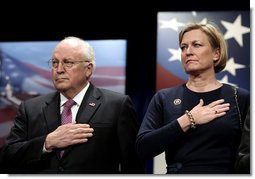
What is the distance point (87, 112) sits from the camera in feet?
6.22

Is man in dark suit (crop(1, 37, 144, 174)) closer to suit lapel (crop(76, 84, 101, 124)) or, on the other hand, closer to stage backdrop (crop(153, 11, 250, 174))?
suit lapel (crop(76, 84, 101, 124))

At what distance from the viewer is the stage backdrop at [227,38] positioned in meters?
2.11

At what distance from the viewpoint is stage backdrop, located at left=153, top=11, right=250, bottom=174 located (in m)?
2.11

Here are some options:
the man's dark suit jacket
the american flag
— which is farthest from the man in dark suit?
the american flag

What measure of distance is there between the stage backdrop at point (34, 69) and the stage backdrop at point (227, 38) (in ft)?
0.75

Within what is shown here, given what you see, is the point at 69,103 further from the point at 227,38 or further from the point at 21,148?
the point at 227,38

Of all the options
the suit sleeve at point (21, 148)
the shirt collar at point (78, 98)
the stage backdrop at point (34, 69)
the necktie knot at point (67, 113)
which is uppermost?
the stage backdrop at point (34, 69)

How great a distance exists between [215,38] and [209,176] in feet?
1.92

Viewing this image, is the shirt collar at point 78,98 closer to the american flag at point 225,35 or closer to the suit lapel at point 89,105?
the suit lapel at point 89,105

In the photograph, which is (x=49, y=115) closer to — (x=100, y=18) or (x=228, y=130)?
(x=100, y=18)

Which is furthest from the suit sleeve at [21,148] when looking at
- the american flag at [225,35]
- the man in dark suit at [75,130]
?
the american flag at [225,35]

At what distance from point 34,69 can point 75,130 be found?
0.62 metres

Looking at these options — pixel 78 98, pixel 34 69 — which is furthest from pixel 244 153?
pixel 34 69

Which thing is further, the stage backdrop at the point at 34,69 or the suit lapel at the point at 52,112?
the stage backdrop at the point at 34,69
